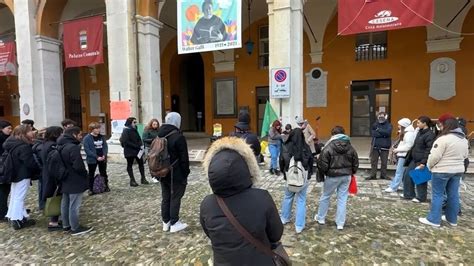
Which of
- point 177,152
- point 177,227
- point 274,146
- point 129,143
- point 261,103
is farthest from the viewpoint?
point 261,103

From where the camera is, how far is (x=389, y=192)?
6.03 metres

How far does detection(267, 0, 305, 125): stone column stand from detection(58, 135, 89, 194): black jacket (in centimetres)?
552

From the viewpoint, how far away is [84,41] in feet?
34.3

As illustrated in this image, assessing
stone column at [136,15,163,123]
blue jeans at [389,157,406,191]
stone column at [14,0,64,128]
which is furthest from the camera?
stone column at [14,0,64,128]

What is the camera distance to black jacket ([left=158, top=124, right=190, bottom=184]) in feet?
13.6

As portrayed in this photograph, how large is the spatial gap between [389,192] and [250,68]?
10.2 metres

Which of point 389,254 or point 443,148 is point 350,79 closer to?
point 443,148

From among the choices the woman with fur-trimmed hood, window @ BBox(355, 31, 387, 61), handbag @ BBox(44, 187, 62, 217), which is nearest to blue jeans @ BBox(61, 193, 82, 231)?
handbag @ BBox(44, 187, 62, 217)

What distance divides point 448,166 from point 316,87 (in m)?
10.0

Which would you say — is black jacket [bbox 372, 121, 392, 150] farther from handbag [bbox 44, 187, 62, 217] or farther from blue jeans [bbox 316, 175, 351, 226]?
handbag [bbox 44, 187, 62, 217]

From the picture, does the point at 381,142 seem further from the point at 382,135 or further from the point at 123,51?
the point at 123,51

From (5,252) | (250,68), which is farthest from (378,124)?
(250,68)

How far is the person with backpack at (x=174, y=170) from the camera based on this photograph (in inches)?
164

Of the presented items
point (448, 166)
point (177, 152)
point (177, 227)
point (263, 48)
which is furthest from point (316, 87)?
point (177, 227)
